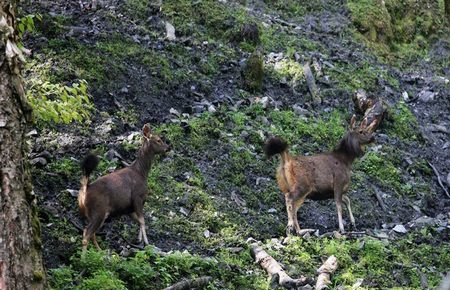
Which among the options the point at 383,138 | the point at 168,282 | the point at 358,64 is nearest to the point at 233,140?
the point at 383,138

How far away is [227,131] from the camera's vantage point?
46.7 feet

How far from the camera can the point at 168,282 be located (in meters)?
8.30

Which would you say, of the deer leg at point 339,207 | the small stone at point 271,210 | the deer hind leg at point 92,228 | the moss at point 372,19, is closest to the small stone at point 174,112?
the small stone at point 271,210

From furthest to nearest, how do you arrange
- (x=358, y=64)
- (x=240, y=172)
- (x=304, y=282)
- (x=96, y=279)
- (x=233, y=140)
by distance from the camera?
(x=358, y=64), (x=233, y=140), (x=240, y=172), (x=304, y=282), (x=96, y=279)

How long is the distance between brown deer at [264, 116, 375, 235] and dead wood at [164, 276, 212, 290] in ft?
9.81

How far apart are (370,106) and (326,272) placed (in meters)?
8.07

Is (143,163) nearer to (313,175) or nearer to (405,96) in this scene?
(313,175)

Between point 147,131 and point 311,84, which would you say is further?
point 311,84

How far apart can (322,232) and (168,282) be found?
13.9 ft

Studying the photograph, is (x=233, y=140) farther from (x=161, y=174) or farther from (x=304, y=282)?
(x=304, y=282)

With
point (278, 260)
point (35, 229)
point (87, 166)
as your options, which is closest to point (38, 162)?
point (87, 166)

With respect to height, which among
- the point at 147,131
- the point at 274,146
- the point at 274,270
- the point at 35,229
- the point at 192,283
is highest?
the point at 35,229

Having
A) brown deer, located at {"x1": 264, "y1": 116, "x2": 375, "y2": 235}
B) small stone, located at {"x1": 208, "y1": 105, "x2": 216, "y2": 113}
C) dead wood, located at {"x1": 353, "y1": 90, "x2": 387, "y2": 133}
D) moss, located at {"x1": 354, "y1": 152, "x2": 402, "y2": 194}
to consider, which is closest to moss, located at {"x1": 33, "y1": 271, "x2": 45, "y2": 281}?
brown deer, located at {"x1": 264, "y1": 116, "x2": 375, "y2": 235}

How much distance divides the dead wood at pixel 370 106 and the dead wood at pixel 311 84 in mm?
1051
